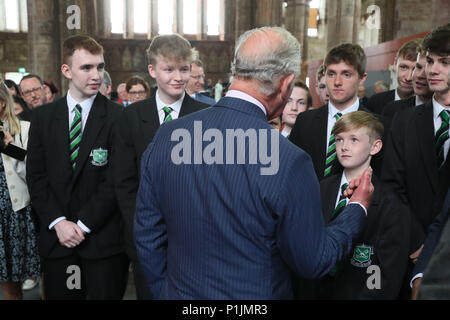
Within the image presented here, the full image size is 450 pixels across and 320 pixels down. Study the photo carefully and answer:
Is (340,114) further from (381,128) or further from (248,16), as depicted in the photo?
(248,16)

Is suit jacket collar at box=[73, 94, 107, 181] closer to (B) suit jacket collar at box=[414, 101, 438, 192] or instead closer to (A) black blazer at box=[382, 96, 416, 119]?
(B) suit jacket collar at box=[414, 101, 438, 192]

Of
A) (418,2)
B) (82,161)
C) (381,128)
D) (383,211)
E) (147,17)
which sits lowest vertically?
(383,211)

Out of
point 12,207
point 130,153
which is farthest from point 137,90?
point 130,153

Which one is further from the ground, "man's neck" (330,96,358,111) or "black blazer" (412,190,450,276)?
"man's neck" (330,96,358,111)

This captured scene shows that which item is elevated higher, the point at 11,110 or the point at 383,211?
the point at 11,110

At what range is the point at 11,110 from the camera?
115 inches

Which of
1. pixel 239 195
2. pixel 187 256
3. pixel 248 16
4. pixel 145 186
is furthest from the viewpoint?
pixel 248 16

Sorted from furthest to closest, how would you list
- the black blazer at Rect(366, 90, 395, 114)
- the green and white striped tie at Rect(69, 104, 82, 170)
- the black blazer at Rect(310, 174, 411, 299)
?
the black blazer at Rect(366, 90, 395, 114) < the green and white striped tie at Rect(69, 104, 82, 170) < the black blazer at Rect(310, 174, 411, 299)

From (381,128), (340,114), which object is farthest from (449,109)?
(340,114)

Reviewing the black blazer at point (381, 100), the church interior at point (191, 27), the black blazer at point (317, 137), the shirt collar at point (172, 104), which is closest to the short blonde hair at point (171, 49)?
the shirt collar at point (172, 104)

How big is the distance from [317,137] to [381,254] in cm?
82

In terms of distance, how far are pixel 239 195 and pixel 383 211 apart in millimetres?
1154

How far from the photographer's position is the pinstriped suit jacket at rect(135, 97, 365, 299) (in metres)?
1.25

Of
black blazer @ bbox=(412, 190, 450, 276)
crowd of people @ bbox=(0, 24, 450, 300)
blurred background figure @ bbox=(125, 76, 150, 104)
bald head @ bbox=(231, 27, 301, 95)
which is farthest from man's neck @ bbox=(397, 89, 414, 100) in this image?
blurred background figure @ bbox=(125, 76, 150, 104)
